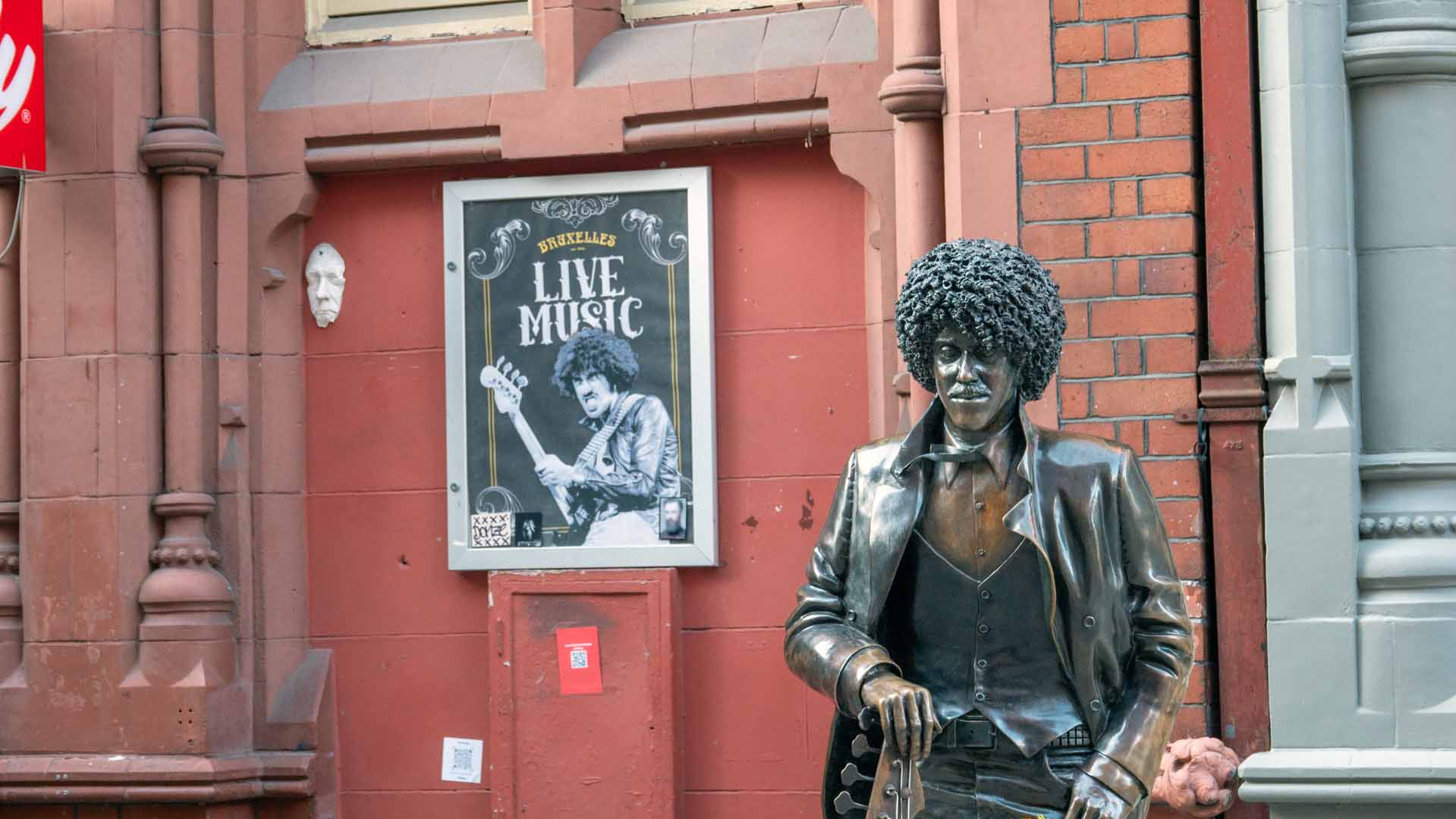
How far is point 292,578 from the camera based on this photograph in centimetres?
796

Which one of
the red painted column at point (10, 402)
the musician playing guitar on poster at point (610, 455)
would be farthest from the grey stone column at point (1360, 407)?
the red painted column at point (10, 402)

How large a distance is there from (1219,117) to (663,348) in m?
2.05

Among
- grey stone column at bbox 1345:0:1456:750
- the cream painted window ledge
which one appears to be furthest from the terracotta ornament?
the cream painted window ledge

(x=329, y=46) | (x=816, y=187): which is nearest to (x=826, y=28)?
(x=816, y=187)

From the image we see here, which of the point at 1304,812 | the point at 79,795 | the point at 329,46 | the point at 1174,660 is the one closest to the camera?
the point at 1174,660

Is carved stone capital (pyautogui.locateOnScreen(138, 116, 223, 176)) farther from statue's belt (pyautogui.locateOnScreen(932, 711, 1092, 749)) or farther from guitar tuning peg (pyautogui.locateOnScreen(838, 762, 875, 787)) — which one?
statue's belt (pyautogui.locateOnScreen(932, 711, 1092, 749))

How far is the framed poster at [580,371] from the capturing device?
24.9 ft

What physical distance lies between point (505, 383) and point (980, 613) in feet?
12.7

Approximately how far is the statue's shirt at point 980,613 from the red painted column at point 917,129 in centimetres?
264

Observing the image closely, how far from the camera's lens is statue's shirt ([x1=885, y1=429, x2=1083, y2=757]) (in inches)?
162

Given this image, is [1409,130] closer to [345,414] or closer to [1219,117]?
[1219,117]

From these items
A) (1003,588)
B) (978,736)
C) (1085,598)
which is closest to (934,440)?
(1003,588)

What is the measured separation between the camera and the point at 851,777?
14.0 ft

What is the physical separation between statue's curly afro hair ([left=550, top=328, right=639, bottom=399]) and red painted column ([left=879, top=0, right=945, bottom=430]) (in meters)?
1.06
